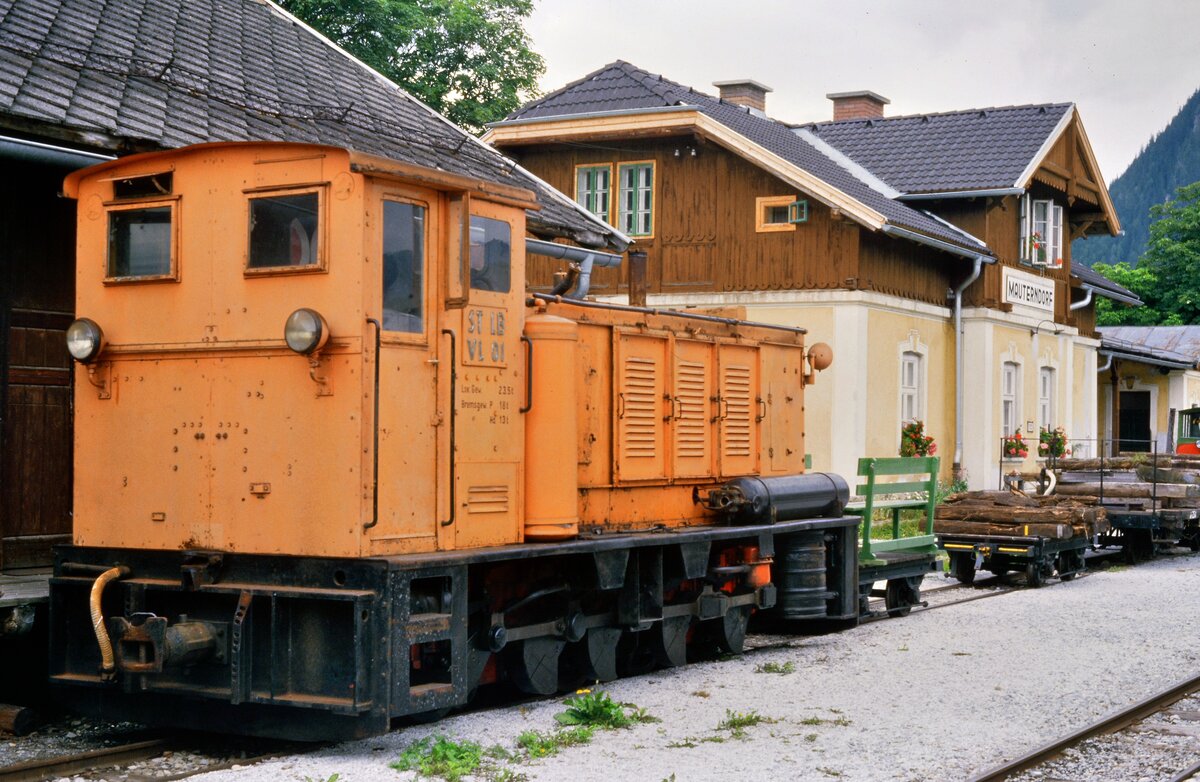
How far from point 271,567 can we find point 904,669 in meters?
5.23

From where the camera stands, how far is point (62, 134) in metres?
8.64

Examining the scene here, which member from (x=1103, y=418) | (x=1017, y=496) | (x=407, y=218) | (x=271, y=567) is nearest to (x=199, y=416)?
(x=271, y=567)

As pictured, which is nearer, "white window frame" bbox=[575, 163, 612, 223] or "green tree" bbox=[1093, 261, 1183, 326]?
"white window frame" bbox=[575, 163, 612, 223]

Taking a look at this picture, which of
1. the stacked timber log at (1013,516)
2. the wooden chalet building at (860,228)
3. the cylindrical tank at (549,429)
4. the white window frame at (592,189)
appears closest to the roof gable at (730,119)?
the wooden chalet building at (860,228)

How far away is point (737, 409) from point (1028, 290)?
19.8 metres

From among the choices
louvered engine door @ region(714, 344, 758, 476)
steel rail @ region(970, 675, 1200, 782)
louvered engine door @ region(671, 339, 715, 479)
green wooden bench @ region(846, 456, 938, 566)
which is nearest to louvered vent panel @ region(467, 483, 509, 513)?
louvered engine door @ region(671, 339, 715, 479)

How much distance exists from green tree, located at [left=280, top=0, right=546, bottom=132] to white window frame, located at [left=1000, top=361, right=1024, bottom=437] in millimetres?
13556

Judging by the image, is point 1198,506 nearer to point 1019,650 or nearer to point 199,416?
point 1019,650

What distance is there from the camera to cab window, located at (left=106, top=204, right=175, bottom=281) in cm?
798

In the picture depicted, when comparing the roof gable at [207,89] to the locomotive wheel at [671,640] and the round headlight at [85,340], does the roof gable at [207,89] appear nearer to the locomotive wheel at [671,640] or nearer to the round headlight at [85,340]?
the round headlight at [85,340]

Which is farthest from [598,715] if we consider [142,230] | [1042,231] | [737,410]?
[1042,231]

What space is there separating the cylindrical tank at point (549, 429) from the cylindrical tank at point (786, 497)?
2681 mm

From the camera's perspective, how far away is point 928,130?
98.2 ft

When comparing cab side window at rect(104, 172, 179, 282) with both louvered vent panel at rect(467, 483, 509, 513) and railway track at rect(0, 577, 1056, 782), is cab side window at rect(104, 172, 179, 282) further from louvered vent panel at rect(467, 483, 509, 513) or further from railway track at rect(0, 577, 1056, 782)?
railway track at rect(0, 577, 1056, 782)
